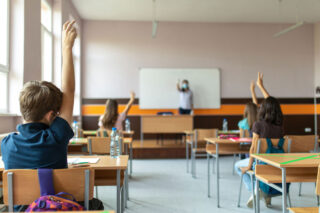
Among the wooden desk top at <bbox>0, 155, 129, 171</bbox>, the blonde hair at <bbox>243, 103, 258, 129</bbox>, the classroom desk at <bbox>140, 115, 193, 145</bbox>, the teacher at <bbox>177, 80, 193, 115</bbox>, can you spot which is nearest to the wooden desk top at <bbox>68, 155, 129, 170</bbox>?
the wooden desk top at <bbox>0, 155, 129, 171</bbox>

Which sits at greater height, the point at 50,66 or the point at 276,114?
the point at 50,66

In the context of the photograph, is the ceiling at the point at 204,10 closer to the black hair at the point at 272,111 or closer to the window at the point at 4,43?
the window at the point at 4,43

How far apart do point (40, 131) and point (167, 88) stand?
23.0 ft

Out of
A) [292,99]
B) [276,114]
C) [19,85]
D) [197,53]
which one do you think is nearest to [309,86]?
[292,99]

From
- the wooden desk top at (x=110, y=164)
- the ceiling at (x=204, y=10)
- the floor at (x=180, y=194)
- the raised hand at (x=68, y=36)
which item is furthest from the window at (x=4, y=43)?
the ceiling at (x=204, y=10)

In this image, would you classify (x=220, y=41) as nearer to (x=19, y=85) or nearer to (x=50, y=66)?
(x=50, y=66)

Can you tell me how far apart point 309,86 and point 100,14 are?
21.3ft

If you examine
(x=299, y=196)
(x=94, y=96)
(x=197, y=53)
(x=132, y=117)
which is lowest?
(x=299, y=196)

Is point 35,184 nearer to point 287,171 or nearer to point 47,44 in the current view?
point 287,171

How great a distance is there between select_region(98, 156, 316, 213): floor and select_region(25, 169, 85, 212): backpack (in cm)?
179

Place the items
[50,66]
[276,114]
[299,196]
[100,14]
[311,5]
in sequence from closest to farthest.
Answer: [276,114] < [299,196] < [50,66] < [311,5] < [100,14]

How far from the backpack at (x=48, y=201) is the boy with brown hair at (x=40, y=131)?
59mm

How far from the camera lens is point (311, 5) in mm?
7148

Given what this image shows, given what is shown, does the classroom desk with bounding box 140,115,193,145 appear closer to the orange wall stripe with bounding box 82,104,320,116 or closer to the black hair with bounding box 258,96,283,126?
the orange wall stripe with bounding box 82,104,320,116
